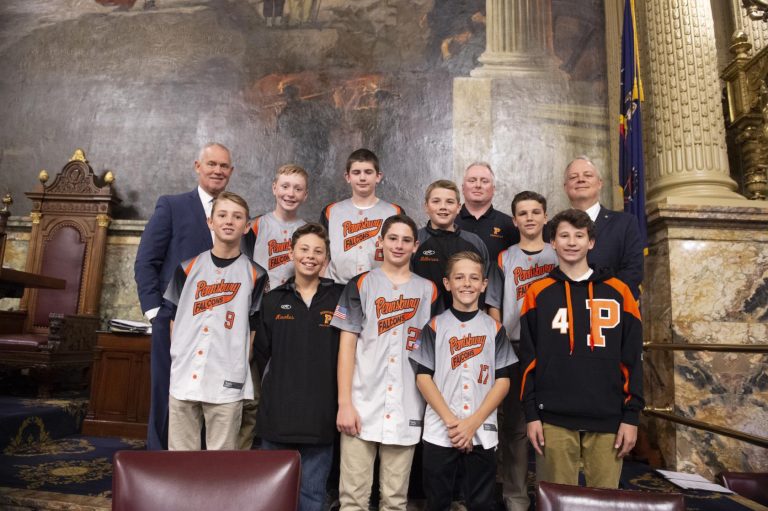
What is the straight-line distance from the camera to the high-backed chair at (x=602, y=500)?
127 centimetres

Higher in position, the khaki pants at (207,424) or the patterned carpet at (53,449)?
the khaki pants at (207,424)

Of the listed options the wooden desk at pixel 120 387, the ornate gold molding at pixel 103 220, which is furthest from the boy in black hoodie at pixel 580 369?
the ornate gold molding at pixel 103 220

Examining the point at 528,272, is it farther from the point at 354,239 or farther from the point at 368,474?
the point at 368,474

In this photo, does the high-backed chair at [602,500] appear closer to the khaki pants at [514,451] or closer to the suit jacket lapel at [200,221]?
the khaki pants at [514,451]

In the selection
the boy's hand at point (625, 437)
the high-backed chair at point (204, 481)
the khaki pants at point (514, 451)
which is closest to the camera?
the high-backed chair at point (204, 481)

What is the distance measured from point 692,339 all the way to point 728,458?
2.67 ft

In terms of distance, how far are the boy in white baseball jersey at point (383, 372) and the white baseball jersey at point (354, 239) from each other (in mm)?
370

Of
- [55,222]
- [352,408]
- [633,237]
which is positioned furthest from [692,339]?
[55,222]

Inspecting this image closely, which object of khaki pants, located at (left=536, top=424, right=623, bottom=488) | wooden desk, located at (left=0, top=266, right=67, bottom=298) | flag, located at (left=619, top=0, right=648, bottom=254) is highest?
flag, located at (left=619, top=0, right=648, bottom=254)

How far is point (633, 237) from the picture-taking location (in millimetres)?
2857

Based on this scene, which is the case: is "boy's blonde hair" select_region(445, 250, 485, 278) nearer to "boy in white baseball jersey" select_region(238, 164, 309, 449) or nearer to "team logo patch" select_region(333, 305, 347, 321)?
"team logo patch" select_region(333, 305, 347, 321)

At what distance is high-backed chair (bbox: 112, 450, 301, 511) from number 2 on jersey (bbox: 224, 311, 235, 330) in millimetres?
1163

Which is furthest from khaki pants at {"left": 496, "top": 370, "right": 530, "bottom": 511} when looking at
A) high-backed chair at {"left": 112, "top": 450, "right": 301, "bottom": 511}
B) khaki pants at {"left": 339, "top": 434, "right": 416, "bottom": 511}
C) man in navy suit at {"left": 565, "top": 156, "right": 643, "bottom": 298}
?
high-backed chair at {"left": 112, "top": 450, "right": 301, "bottom": 511}

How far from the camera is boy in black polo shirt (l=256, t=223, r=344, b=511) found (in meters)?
2.28
